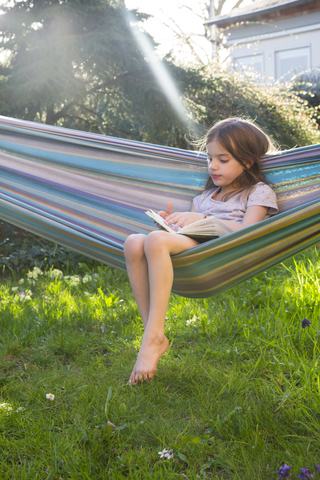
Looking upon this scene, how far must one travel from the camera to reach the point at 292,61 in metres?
9.12

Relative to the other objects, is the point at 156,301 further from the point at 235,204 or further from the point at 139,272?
the point at 235,204

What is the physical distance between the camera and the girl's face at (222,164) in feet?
5.85

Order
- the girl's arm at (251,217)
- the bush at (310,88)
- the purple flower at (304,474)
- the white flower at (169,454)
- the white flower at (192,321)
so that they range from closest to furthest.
→ the purple flower at (304,474)
the white flower at (169,454)
the girl's arm at (251,217)
the white flower at (192,321)
the bush at (310,88)

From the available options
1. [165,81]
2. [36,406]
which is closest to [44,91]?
[165,81]

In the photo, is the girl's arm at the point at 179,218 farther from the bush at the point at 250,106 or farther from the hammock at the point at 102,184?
the bush at the point at 250,106

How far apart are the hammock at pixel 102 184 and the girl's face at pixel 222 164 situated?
0.13 meters

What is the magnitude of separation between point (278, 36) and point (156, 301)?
911cm

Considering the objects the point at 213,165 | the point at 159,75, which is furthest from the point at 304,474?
the point at 159,75

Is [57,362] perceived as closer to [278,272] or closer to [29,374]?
[29,374]

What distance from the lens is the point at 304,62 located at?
898 cm

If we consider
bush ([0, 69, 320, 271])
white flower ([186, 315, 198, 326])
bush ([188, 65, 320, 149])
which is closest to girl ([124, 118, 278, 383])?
white flower ([186, 315, 198, 326])

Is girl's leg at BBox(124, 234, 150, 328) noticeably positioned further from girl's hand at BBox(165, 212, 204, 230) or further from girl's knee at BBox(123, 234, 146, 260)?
girl's hand at BBox(165, 212, 204, 230)

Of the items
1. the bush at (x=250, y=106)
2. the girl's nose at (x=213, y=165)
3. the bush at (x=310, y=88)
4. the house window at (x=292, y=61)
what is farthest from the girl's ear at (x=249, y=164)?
the house window at (x=292, y=61)

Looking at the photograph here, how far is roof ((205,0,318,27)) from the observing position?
8.75 meters
